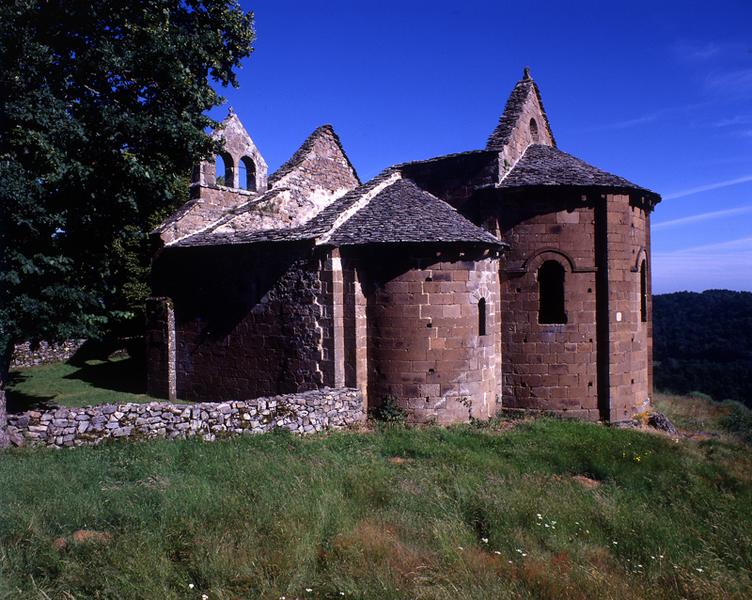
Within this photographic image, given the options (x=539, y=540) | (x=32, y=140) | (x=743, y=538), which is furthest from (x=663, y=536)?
(x=32, y=140)

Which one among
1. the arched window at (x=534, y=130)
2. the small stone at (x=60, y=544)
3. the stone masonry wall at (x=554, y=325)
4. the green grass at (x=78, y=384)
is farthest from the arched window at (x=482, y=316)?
the green grass at (x=78, y=384)

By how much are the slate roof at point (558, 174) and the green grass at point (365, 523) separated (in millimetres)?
6545

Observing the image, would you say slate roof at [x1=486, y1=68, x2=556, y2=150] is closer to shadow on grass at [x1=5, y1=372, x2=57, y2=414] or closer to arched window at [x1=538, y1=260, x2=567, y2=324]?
arched window at [x1=538, y1=260, x2=567, y2=324]

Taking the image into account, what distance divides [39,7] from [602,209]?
482 inches

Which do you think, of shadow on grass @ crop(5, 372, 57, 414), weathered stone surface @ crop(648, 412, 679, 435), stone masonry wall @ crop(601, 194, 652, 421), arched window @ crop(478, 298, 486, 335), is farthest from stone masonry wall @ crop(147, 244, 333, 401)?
weathered stone surface @ crop(648, 412, 679, 435)

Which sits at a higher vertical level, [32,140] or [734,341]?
[32,140]

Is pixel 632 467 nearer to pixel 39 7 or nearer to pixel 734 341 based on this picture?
pixel 39 7

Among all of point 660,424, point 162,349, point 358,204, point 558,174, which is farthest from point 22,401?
point 660,424

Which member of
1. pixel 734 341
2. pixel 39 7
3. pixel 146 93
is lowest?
pixel 734 341

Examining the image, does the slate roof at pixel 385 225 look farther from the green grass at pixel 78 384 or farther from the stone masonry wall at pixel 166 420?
the green grass at pixel 78 384

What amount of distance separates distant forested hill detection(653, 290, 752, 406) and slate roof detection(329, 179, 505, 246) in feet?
95.9

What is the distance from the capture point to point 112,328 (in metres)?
22.2

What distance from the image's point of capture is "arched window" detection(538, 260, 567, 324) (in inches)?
500

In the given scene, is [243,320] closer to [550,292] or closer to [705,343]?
[550,292]
